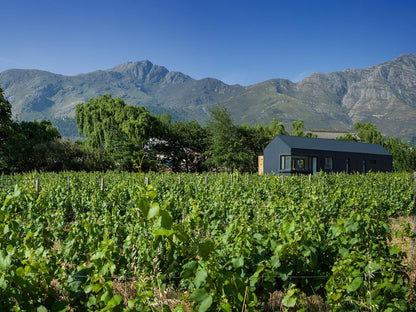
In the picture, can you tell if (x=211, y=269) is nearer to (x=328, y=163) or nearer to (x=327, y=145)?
(x=328, y=163)

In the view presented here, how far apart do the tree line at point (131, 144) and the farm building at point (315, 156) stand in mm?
6457

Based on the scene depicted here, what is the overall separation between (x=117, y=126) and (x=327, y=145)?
920 inches

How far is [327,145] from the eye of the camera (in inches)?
1296

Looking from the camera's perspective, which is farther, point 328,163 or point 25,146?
point 25,146

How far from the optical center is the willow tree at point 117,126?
3544 centimetres

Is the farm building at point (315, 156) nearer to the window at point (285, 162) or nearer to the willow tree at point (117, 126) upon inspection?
the window at point (285, 162)

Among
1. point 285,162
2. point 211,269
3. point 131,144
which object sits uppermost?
point 131,144

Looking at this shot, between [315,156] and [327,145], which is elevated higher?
[327,145]

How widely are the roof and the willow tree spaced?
14.8 meters

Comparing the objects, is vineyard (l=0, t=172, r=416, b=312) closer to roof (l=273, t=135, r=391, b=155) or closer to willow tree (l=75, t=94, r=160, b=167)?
roof (l=273, t=135, r=391, b=155)

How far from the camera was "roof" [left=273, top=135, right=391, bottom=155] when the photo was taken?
102 ft

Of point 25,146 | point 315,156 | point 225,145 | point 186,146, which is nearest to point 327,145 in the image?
point 315,156

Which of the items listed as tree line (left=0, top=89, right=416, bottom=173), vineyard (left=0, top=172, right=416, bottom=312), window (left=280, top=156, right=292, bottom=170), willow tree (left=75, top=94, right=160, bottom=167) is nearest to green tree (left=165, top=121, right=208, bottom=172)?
tree line (left=0, top=89, right=416, bottom=173)

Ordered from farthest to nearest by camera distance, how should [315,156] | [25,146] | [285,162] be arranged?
[25,146] → [315,156] → [285,162]
